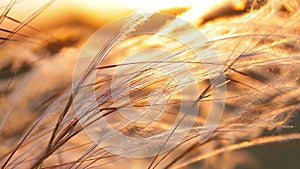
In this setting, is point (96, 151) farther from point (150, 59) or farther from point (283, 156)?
point (283, 156)

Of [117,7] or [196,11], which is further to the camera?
[117,7]

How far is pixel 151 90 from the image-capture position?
1.08 metres

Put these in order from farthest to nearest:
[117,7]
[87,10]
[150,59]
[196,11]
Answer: [87,10] → [117,7] → [196,11] → [150,59]

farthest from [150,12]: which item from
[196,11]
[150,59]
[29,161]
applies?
[29,161]

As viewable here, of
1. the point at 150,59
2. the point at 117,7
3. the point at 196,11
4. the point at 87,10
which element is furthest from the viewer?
the point at 87,10

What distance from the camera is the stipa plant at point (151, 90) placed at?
3.15 feet

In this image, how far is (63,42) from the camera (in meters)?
1.21

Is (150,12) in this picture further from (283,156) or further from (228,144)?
(283,156)

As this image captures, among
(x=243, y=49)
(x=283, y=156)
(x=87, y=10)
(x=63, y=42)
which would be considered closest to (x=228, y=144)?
(x=243, y=49)

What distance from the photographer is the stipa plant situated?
961mm

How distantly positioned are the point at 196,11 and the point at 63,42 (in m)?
0.31

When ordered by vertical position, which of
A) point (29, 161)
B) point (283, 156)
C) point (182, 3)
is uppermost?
point (182, 3)

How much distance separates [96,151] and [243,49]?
14.9 inches

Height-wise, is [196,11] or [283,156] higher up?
[196,11]
